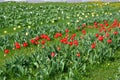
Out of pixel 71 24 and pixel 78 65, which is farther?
pixel 71 24

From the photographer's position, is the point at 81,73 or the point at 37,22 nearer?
the point at 81,73

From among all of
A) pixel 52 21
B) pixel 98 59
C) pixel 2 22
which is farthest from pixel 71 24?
pixel 98 59

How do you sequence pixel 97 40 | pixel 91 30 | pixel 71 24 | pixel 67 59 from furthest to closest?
pixel 71 24 → pixel 91 30 → pixel 97 40 → pixel 67 59

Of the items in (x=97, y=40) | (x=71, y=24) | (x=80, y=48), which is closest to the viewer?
(x=80, y=48)

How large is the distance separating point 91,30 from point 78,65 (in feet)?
25.6

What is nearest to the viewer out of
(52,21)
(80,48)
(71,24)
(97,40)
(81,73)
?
(81,73)

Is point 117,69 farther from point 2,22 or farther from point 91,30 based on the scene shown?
point 2,22

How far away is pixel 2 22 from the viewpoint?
82.8 ft

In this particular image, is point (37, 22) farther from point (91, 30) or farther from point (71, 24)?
point (91, 30)

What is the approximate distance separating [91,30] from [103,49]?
6430mm

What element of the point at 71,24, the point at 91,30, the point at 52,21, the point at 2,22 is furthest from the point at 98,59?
the point at 2,22

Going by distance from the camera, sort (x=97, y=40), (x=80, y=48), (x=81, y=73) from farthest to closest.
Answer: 1. (x=97, y=40)
2. (x=80, y=48)
3. (x=81, y=73)

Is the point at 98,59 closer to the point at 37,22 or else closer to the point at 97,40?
the point at 97,40

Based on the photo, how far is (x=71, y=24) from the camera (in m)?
21.0
